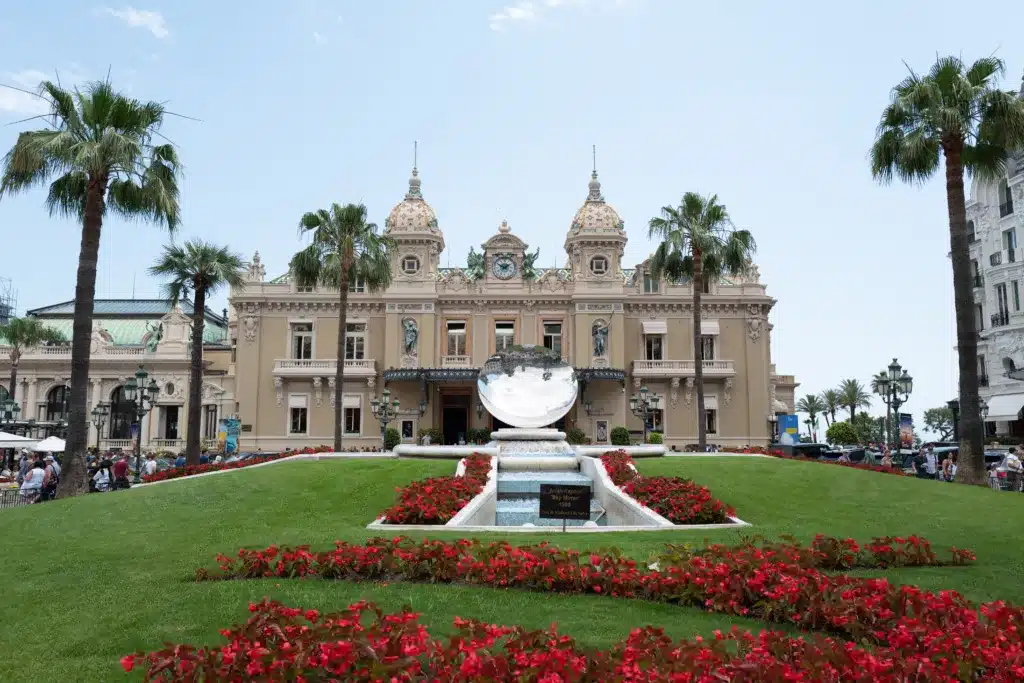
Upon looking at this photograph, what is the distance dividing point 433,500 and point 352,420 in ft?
102

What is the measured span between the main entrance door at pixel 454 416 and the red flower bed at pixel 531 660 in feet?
130

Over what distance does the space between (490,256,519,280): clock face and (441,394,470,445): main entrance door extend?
755 centimetres

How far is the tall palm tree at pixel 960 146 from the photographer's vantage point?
791 inches

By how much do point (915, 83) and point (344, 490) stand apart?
64.6 feet

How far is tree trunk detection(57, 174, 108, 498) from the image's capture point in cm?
1898

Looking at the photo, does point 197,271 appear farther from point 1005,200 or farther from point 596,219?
point 1005,200

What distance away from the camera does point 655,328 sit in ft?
150

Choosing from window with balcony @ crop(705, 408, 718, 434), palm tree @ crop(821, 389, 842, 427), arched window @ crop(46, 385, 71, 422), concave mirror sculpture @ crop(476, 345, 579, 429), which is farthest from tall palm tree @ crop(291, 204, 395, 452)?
palm tree @ crop(821, 389, 842, 427)

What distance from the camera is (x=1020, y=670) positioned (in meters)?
5.25

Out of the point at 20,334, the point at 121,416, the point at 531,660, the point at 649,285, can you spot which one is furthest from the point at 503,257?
the point at 531,660

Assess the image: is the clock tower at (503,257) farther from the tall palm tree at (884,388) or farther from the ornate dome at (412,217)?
the tall palm tree at (884,388)

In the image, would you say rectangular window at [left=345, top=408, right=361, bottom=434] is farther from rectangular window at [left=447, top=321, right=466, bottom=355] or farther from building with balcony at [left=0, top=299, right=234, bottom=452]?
building with balcony at [left=0, top=299, right=234, bottom=452]

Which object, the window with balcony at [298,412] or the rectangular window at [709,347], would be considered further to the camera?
the rectangular window at [709,347]

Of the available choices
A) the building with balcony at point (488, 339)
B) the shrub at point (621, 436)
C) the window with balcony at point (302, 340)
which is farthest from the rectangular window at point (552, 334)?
the window with balcony at point (302, 340)
